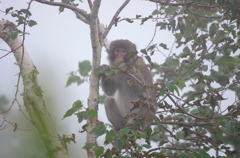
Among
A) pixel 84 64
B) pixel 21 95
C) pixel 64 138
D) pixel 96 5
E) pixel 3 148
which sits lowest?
pixel 3 148

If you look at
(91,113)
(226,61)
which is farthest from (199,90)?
(91,113)

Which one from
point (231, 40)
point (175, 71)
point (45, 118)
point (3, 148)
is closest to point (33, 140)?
point (3, 148)

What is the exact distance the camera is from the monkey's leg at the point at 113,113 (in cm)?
742

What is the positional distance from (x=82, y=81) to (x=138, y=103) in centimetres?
499

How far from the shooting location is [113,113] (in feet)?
24.7

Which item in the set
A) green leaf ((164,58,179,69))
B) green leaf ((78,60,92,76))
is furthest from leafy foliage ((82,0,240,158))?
green leaf ((78,60,92,76))

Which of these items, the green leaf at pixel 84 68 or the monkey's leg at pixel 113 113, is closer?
the monkey's leg at pixel 113 113

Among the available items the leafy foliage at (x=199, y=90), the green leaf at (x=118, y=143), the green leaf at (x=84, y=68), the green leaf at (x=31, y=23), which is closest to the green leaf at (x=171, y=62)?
the leafy foliage at (x=199, y=90)

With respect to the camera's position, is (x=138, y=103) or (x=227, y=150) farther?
(x=227, y=150)

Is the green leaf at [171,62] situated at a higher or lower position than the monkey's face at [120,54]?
lower

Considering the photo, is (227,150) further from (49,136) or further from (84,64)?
(84,64)

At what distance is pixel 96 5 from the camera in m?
4.49

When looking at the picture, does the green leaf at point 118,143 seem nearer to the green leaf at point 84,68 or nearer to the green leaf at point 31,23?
the green leaf at point 31,23

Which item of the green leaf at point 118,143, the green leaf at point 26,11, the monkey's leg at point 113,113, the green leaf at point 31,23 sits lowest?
the green leaf at point 118,143
